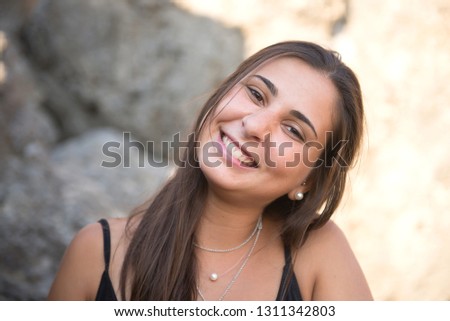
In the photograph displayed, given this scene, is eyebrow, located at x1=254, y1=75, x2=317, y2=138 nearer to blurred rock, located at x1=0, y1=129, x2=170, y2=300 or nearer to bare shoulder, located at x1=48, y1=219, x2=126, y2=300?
bare shoulder, located at x1=48, y1=219, x2=126, y2=300

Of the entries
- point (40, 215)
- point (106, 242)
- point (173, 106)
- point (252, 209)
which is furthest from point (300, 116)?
point (173, 106)

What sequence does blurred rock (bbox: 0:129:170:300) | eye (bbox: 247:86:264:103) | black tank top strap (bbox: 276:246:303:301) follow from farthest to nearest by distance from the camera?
blurred rock (bbox: 0:129:170:300)
black tank top strap (bbox: 276:246:303:301)
eye (bbox: 247:86:264:103)

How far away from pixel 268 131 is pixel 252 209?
0.34 meters

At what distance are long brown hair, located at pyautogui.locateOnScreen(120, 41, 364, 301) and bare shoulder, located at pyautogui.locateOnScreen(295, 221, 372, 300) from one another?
0.18 ft

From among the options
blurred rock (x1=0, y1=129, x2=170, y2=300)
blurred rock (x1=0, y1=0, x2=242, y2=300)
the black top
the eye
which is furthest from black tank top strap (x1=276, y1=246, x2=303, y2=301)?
blurred rock (x1=0, y1=0, x2=242, y2=300)

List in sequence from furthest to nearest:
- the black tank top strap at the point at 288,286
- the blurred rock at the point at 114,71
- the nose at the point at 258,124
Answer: the blurred rock at the point at 114,71, the black tank top strap at the point at 288,286, the nose at the point at 258,124

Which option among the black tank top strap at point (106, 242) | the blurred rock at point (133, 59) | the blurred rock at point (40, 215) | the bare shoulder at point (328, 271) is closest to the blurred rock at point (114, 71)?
the blurred rock at point (133, 59)

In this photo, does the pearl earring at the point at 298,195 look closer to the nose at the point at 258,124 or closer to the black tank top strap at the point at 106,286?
the nose at the point at 258,124

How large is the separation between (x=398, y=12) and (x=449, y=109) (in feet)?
2.01

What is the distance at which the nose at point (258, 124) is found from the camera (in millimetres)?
1963

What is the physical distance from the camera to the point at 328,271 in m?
2.27

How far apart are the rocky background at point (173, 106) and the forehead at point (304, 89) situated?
46 cm

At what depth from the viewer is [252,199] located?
6.90 ft

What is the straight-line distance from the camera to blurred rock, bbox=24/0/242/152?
448cm
